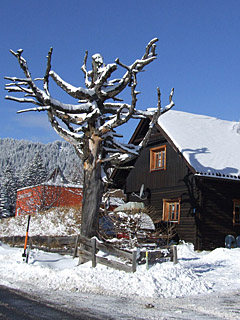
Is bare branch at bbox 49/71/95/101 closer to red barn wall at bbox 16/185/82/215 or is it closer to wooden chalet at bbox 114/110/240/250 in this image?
wooden chalet at bbox 114/110/240/250

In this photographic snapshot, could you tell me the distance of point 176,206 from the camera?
76.4ft

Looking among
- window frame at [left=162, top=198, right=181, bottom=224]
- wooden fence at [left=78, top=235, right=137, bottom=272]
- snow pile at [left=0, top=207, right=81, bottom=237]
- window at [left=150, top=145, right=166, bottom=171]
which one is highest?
window at [left=150, top=145, right=166, bottom=171]

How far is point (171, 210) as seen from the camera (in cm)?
2370

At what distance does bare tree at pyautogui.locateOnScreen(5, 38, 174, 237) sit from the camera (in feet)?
48.0

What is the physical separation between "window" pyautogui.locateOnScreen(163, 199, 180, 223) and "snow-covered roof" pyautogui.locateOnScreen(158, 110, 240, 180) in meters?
3.03

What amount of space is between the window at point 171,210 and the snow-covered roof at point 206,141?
119 inches

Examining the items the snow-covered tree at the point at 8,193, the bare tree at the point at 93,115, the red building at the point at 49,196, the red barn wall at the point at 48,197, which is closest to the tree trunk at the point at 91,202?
the bare tree at the point at 93,115

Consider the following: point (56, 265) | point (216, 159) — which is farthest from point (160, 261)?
point (216, 159)

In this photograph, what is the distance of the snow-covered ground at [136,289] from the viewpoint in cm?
→ 812

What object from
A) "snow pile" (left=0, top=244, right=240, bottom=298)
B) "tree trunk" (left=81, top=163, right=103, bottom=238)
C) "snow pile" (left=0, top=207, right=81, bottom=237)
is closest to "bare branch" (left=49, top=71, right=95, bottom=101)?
"tree trunk" (left=81, top=163, right=103, bottom=238)

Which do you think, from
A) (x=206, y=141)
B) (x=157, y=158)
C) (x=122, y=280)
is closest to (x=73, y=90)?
(x=122, y=280)

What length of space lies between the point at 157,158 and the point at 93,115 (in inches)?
434

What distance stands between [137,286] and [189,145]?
13647 mm

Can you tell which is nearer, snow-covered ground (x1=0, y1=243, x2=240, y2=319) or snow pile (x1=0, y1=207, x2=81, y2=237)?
snow-covered ground (x1=0, y1=243, x2=240, y2=319)
